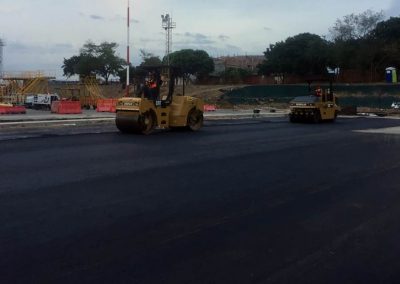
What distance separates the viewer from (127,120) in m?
19.3

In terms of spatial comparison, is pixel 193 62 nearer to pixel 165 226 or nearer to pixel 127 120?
pixel 127 120

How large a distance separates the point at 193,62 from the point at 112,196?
102613mm

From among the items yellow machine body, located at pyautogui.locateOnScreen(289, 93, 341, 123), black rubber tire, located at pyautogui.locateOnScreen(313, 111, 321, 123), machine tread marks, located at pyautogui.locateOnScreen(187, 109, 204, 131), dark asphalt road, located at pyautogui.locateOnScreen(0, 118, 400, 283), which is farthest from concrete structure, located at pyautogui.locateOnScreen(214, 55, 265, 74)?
dark asphalt road, located at pyautogui.locateOnScreen(0, 118, 400, 283)

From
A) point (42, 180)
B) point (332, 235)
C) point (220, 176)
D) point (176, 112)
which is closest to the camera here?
point (332, 235)

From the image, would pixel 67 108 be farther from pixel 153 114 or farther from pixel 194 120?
pixel 153 114

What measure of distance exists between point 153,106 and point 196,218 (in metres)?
13.2

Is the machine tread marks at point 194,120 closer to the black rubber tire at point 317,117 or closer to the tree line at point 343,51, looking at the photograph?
the black rubber tire at point 317,117

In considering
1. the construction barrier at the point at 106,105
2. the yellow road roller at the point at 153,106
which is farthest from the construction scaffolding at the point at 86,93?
the yellow road roller at the point at 153,106

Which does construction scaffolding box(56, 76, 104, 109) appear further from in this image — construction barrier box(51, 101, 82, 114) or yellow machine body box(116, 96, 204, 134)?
yellow machine body box(116, 96, 204, 134)

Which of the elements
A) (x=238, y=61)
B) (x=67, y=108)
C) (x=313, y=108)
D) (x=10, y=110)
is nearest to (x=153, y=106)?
(x=313, y=108)

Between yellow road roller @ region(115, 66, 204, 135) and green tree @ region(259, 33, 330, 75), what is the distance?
209 ft

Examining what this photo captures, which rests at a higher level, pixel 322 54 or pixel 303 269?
pixel 322 54

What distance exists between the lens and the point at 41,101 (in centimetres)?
5503

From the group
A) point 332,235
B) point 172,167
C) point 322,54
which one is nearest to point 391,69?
point 322,54
